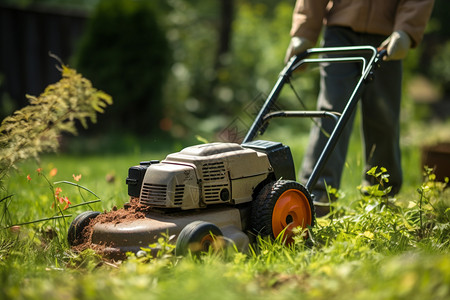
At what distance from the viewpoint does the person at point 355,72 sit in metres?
3.31

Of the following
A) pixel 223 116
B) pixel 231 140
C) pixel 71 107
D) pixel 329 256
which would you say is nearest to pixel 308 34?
pixel 231 140

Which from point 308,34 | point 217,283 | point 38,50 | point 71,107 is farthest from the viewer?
point 38,50

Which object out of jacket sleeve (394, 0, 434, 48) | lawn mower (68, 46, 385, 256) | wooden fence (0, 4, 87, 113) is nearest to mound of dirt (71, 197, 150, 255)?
lawn mower (68, 46, 385, 256)

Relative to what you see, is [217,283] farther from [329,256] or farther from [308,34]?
[308,34]

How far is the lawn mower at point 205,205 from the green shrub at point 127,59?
502 centimetres

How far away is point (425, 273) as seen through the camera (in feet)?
5.02

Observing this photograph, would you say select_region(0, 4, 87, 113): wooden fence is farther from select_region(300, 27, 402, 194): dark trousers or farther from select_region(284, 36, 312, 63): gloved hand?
select_region(300, 27, 402, 194): dark trousers

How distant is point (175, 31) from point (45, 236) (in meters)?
6.93

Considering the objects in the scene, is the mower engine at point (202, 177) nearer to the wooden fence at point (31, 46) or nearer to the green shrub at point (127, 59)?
the green shrub at point (127, 59)

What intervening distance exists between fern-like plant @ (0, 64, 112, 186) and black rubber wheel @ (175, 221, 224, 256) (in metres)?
0.88

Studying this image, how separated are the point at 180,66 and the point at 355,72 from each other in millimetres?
5707

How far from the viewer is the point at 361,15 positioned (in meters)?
3.36

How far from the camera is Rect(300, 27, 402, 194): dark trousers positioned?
3373 mm

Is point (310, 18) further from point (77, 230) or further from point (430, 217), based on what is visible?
point (77, 230)
